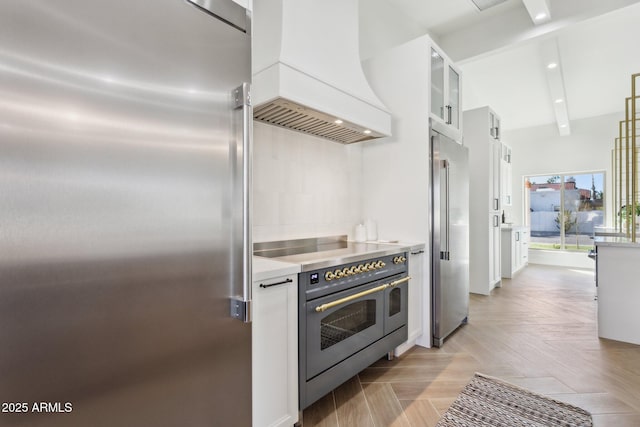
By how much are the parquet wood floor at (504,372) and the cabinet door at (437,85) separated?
2160mm

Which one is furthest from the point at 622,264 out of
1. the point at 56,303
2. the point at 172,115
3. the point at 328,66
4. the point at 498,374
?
the point at 56,303

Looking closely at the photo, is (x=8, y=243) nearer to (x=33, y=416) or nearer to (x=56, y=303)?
(x=56, y=303)

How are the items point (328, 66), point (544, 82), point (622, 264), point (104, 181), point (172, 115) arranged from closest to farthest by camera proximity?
point (104, 181) < point (172, 115) < point (328, 66) < point (622, 264) < point (544, 82)

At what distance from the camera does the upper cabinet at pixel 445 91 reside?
9.58 feet

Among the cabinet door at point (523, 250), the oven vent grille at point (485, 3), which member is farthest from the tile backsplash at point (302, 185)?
the cabinet door at point (523, 250)

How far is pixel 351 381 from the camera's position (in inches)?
87.0

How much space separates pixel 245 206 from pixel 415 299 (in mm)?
2111

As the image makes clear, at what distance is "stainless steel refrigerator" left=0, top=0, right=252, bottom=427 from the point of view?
69 centimetres

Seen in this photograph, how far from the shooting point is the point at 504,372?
234 cm

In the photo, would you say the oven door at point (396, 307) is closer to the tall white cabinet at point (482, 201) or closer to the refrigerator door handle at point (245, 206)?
the refrigerator door handle at point (245, 206)

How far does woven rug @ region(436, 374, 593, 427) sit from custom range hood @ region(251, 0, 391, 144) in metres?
1.99

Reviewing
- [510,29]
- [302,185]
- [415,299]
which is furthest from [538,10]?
[415,299]

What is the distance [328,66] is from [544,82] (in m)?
5.54

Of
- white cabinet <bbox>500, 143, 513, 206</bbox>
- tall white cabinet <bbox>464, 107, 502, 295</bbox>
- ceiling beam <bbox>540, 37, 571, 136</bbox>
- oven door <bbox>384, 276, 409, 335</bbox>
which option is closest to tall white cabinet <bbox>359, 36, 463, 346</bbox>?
oven door <bbox>384, 276, 409, 335</bbox>
